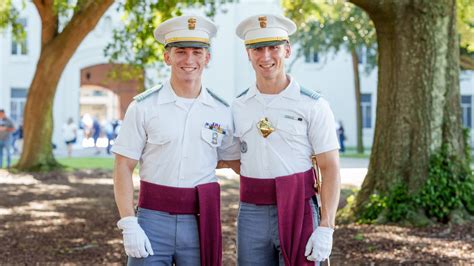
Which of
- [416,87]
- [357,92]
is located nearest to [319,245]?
[416,87]

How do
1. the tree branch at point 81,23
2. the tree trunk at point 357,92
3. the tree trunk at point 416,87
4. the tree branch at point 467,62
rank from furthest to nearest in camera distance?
the tree trunk at point 357,92, the tree branch at point 81,23, the tree branch at point 467,62, the tree trunk at point 416,87

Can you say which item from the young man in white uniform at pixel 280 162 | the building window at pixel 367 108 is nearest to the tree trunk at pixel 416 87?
the young man in white uniform at pixel 280 162

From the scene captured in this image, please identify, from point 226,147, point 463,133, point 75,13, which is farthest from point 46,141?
point 226,147

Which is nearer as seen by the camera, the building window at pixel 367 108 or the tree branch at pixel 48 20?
the tree branch at pixel 48 20

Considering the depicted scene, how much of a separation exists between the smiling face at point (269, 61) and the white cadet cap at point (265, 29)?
0.09 ft

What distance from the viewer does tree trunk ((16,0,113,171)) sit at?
17484 mm

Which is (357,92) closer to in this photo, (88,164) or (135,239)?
(88,164)

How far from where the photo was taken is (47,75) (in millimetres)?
18125

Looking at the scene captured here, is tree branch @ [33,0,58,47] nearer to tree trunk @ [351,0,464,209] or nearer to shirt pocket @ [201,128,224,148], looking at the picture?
tree trunk @ [351,0,464,209]

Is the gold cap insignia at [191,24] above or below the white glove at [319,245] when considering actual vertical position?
above

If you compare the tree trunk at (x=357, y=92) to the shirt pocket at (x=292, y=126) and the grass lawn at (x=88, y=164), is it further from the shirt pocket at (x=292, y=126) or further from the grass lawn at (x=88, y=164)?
the shirt pocket at (x=292, y=126)

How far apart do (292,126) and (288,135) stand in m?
0.05

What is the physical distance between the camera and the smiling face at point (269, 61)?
3.78 m

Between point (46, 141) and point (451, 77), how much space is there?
12458mm
